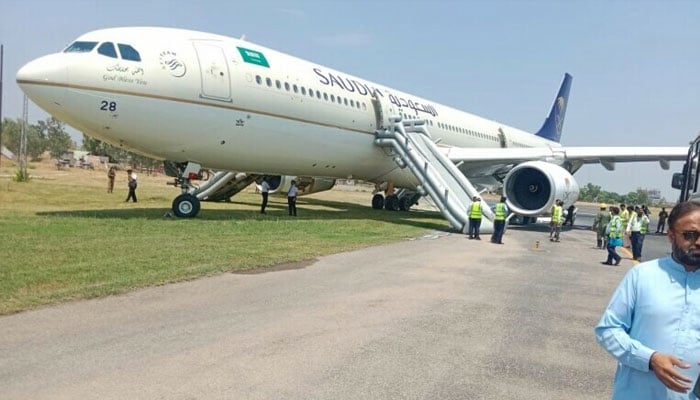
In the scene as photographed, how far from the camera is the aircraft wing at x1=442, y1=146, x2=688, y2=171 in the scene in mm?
21938

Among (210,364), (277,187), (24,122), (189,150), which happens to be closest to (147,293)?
(210,364)

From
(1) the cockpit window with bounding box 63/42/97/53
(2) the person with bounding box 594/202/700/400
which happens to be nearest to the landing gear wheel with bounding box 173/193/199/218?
(1) the cockpit window with bounding box 63/42/97/53

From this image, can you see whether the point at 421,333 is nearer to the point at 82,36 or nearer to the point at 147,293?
the point at 147,293

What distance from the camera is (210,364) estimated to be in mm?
4629

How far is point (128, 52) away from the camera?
13.3m

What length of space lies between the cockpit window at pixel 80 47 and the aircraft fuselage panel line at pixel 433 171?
999cm

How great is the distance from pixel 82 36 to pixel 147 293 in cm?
918

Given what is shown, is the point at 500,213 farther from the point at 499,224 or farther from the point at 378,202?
the point at 378,202

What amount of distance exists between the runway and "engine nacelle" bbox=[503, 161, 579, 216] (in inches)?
420

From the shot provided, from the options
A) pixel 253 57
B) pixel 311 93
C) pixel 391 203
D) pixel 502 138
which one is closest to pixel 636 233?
pixel 311 93

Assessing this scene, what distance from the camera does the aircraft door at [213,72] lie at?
14.1 meters

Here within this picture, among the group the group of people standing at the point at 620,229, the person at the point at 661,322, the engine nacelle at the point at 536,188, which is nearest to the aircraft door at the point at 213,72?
the group of people standing at the point at 620,229

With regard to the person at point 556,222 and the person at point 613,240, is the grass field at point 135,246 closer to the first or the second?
the person at point 556,222

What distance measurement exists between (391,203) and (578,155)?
8714 millimetres
